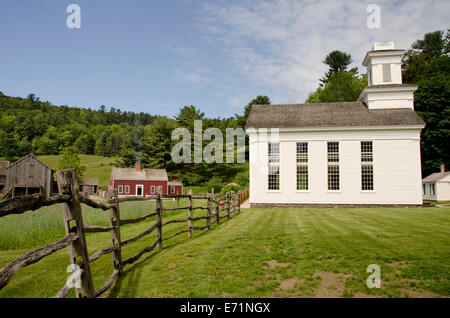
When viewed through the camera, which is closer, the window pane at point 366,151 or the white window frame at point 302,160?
the window pane at point 366,151

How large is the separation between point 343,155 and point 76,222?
24.2 m

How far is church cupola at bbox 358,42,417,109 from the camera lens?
88.3ft

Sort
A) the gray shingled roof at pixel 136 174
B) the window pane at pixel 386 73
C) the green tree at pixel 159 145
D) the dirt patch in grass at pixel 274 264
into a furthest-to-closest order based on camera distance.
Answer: the green tree at pixel 159 145 < the gray shingled roof at pixel 136 174 < the window pane at pixel 386 73 < the dirt patch in grass at pixel 274 264

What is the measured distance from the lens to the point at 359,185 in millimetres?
25078

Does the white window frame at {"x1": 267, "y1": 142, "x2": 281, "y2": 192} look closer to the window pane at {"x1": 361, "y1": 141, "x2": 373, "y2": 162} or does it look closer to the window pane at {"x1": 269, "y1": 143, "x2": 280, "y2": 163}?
the window pane at {"x1": 269, "y1": 143, "x2": 280, "y2": 163}

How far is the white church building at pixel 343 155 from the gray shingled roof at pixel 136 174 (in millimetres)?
28386

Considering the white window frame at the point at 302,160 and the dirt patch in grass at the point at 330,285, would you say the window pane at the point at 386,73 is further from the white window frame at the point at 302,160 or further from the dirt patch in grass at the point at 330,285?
the dirt patch in grass at the point at 330,285

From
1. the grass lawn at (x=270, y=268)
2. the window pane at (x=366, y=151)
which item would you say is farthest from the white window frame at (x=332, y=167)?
the grass lawn at (x=270, y=268)

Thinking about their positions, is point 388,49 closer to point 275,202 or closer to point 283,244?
point 275,202

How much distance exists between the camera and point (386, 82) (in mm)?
28203

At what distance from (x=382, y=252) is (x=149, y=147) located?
58.5m

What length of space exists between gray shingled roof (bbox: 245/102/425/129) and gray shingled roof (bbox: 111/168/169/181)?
27.4 m

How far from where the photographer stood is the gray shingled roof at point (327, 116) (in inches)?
1003
